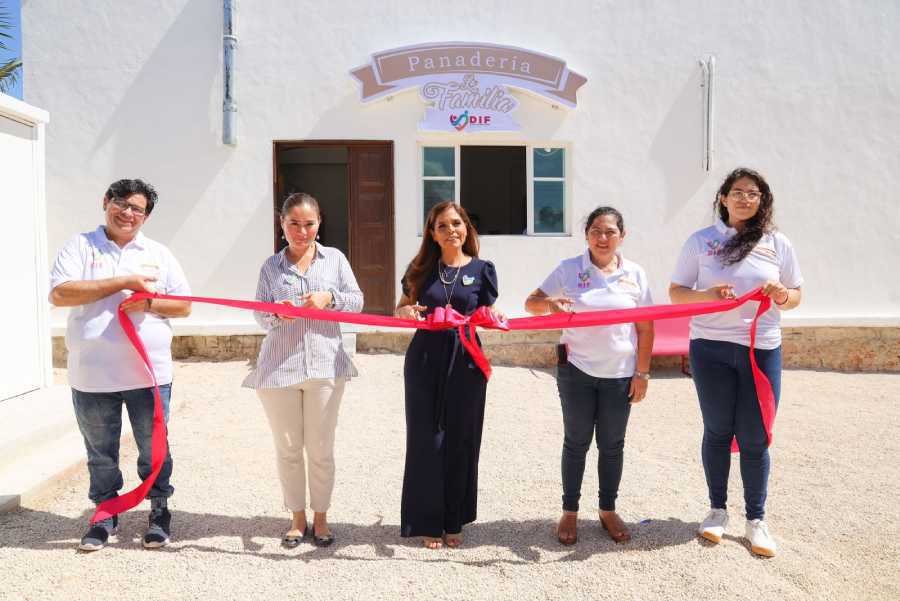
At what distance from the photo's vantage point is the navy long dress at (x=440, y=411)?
3137mm

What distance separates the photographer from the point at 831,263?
8.68 m

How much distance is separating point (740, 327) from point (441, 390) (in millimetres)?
1495

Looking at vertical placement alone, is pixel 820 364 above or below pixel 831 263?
below

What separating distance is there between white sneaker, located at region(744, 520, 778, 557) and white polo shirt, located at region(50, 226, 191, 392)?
3058 mm

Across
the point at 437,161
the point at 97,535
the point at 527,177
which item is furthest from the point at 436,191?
the point at 97,535

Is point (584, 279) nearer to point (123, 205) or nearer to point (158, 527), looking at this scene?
point (123, 205)

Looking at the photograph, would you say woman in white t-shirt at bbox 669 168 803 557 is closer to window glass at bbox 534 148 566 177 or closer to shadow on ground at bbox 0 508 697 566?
shadow on ground at bbox 0 508 697 566

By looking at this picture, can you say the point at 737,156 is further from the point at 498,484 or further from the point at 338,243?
the point at 338,243

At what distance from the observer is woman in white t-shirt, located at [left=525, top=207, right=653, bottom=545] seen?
3133 millimetres

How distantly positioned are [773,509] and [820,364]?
5743mm

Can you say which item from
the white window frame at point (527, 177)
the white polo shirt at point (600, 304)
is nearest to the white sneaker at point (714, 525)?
the white polo shirt at point (600, 304)

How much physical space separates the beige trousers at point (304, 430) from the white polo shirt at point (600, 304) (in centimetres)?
121

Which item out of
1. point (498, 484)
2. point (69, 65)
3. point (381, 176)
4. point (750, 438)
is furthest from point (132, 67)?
point (750, 438)

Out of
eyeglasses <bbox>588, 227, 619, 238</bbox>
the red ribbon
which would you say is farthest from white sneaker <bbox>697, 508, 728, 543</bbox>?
eyeglasses <bbox>588, 227, 619, 238</bbox>
